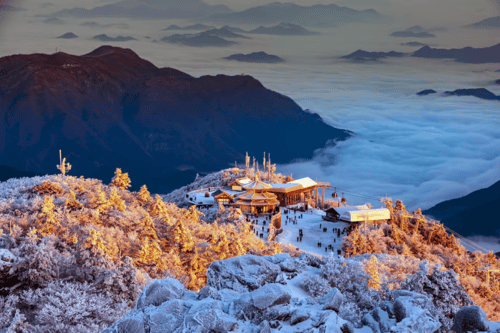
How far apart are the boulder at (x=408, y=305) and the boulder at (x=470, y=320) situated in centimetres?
56

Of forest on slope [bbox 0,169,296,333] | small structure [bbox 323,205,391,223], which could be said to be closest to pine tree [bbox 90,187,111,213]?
forest on slope [bbox 0,169,296,333]

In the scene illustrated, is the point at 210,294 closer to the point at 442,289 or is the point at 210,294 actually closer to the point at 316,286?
the point at 316,286

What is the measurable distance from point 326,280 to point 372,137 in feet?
592

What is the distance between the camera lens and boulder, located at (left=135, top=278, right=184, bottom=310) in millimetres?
10648

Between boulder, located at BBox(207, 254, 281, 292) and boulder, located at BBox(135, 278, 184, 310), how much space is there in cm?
107

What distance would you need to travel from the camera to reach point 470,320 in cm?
961

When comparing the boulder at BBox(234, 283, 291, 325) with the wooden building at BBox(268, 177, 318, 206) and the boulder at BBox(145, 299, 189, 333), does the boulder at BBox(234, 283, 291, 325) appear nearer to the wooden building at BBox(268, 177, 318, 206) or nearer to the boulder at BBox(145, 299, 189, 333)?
the boulder at BBox(145, 299, 189, 333)

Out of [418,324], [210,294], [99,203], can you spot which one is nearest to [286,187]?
[99,203]

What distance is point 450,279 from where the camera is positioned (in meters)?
11.4

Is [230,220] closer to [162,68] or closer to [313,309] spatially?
[313,309]

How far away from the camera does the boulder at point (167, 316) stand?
9594 mm

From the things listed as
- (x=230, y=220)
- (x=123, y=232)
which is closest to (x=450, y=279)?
(x=123, y=232)

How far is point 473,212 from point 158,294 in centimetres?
11279

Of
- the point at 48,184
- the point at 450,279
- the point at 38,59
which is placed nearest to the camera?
the point at 450,279
